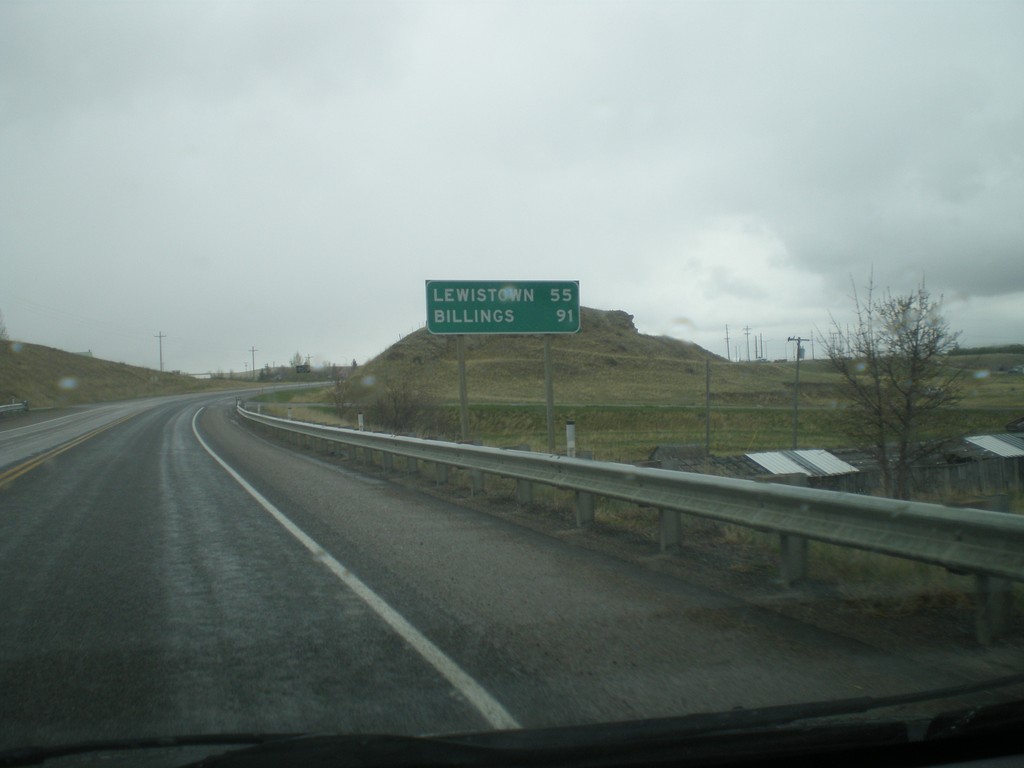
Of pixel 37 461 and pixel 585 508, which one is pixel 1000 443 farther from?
pixel 37 461

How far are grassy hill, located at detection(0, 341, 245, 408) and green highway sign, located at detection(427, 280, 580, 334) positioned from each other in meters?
71.3

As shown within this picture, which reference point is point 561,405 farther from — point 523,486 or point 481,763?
point 481,763

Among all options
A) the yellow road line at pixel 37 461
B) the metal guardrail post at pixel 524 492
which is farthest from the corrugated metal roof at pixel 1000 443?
the yellow road line at pixel 37 461

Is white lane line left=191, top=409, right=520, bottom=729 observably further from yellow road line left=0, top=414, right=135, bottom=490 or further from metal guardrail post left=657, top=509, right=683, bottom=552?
yellow road line left=0, top=414, right=135, bottom=490

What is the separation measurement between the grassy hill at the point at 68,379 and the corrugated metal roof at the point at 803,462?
7178 centimetres

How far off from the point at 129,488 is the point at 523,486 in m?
7.58

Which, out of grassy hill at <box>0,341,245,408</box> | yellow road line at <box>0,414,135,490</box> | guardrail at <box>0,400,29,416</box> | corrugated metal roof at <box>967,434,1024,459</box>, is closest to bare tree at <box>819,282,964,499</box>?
corrugated metal roof at <box>967,434,1024,459</box>

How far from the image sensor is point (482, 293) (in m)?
19.2

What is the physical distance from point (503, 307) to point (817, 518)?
13055 millimetres

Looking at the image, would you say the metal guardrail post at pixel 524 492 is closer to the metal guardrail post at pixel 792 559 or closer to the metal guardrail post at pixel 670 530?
the metal guardrail post at pixel 670 530

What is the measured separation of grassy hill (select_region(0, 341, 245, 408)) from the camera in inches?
3565

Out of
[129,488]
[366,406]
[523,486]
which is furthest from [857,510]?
[366,406]

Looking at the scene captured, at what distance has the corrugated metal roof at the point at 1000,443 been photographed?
73.1 ft

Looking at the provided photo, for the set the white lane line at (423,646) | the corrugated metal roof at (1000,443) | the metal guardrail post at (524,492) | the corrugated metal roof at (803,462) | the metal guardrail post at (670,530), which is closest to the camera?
the white lane line at (423,646)
